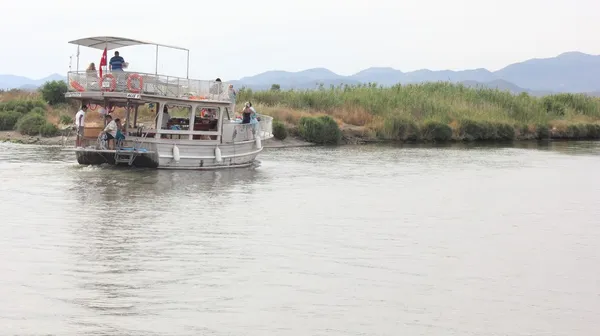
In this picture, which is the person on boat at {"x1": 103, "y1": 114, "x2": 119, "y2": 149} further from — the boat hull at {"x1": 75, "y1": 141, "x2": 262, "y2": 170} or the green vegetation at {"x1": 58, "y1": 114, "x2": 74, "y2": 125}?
the green vegetation at {"x1": 58, "y1": 114, "x2": 74, "y2": 125}

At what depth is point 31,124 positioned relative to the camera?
128ft

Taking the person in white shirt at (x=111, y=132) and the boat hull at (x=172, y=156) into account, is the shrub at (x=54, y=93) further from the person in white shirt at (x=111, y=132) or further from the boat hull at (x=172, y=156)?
the person in white shirt at (x=111, y=132)

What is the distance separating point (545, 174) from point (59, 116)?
25349mm

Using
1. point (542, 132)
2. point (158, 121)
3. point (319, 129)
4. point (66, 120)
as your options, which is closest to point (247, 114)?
point (158, 121)

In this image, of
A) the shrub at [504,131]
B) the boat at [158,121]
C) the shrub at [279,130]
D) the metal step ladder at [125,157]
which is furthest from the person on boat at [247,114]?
the shrub at [504,131]

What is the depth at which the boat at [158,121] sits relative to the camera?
25516mm

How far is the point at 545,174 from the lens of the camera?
94.5ft

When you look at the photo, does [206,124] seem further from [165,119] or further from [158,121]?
[158,121]

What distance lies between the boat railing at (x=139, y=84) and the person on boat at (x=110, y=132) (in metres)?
1.10

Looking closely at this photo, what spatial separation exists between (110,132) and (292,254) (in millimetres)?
13178

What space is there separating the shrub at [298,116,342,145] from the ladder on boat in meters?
16.2

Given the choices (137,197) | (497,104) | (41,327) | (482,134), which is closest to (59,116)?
(137,197)

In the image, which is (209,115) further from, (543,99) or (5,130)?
(543,99)

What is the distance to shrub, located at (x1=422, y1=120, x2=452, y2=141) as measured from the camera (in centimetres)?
4559
